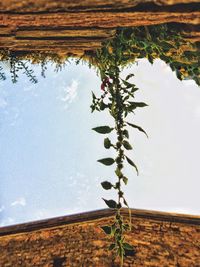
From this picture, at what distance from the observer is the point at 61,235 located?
8758 mm

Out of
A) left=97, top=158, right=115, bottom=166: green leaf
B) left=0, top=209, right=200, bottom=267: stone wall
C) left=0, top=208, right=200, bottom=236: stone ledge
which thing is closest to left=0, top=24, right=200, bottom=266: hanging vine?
left=97, top=158, right=115, bottom=166: green leaf

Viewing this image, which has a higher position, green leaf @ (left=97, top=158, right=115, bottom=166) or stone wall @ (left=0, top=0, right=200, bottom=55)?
stone wall @ (left=0, top=0, right=200, bottom=55)

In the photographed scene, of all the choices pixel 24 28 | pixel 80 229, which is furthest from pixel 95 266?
pixel 24 28

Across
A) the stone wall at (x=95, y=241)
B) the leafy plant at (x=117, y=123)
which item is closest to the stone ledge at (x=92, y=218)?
the stone wall at (x=95, y=241)

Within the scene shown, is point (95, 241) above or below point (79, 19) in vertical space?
below

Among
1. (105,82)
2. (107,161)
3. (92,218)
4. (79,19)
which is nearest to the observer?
(79,19)

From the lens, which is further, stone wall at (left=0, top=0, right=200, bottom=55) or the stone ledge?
the stone ledge

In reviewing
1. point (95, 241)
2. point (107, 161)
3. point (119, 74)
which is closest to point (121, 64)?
point (119, 74)

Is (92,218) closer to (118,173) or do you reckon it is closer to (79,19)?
(118,173)

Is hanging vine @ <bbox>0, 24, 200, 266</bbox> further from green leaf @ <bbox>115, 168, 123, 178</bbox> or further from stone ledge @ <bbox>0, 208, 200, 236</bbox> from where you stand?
stone ledge @ <bbox>0, 208, 200, 236</bbox>

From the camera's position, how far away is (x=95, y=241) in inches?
327

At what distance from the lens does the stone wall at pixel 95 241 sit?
25.6 feet

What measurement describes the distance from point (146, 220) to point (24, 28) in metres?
7.95

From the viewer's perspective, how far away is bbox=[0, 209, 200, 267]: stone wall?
7.80m
